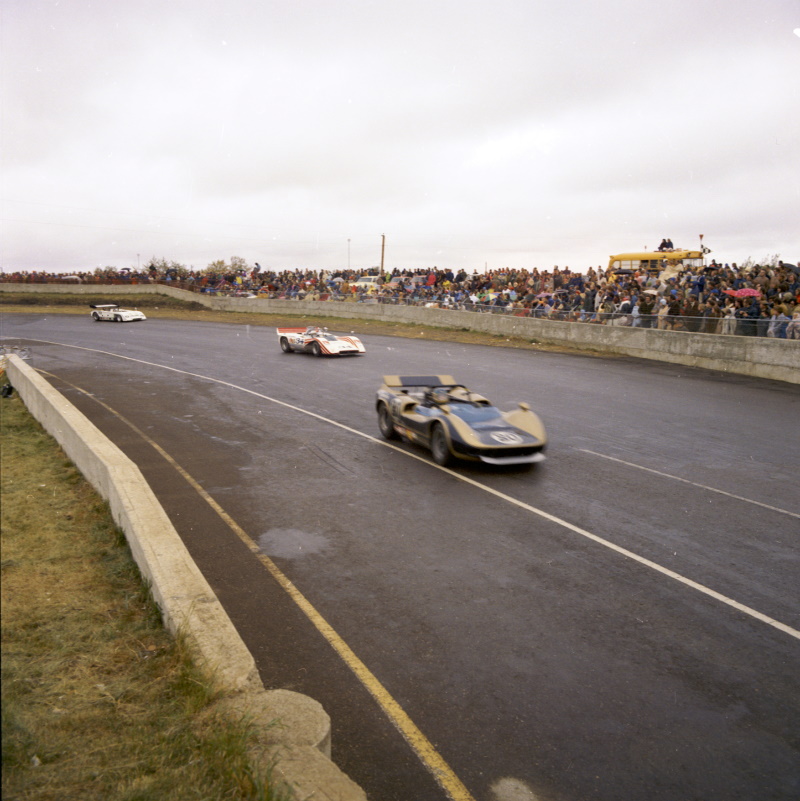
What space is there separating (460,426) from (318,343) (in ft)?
49.6

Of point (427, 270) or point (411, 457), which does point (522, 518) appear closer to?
point (411, 457)

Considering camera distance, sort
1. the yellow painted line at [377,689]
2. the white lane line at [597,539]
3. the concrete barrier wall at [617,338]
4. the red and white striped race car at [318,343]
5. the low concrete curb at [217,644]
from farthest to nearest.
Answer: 1. the red and white striped race car at [318,343]
2. the concrete barrier wall at [617,338]
3. the white lane line at [597,539]
4. the yellow painted line at [377,689]
5. the low concrete curb at [217,644]

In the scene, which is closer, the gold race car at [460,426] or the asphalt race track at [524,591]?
the asphalt race track at [524,591]

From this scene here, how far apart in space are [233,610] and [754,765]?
13.4 ft

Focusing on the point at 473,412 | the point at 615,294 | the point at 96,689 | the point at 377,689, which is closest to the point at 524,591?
the point at 377,689

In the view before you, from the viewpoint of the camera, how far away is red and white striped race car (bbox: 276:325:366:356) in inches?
963

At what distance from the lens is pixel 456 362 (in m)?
23.1

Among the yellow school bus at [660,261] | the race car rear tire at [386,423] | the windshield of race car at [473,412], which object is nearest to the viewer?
the windshield of race car at [473,412]

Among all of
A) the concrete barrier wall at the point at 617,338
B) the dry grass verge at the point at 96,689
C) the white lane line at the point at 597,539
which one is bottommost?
the white lane line at the point at 597,539

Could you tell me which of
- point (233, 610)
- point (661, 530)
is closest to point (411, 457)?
point (661, 530)

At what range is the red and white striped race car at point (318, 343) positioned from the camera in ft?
80.3

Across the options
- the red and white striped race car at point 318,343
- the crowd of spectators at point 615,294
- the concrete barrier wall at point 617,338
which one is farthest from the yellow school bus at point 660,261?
the red and white striped race car at point 318,343

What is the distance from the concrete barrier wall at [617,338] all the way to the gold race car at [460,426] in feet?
41.3

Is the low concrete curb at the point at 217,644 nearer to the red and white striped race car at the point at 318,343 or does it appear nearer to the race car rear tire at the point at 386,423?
the race car rear tire at the point at 386,423
